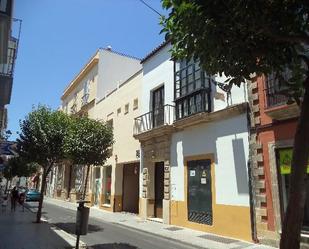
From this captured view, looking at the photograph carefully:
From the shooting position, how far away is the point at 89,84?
33.5m

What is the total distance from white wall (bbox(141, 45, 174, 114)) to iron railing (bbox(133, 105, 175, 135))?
0.39 meters

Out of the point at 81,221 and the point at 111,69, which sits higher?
the point at 111,69

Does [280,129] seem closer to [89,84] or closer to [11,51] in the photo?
[11,51]

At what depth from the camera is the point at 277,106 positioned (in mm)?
11281

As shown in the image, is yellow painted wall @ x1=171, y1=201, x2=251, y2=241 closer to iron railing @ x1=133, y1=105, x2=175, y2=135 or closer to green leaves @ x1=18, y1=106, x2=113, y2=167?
iron railing @ x1=133, y1=105, x2=175, y2=135

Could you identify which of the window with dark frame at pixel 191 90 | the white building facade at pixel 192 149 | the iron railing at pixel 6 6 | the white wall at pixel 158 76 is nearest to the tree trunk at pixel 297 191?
the iron railing at pixel 6 6

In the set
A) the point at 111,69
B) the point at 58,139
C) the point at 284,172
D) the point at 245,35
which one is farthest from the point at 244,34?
the point at 111,69

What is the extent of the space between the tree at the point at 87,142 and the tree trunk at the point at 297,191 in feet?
42.5

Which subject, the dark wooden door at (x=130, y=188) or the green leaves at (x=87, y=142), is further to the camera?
the dark wooden door at (x=130, y=188)

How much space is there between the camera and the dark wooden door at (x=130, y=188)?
24078mm

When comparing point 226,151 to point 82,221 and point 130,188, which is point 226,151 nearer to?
point 82,221

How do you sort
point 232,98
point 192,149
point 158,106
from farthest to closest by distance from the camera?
point 158,106 < point 192,149 < point 232,98

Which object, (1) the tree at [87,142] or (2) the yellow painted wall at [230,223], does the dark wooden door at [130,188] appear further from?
(2) the yellow painted wall at [230,223]

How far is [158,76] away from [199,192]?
715 cm
